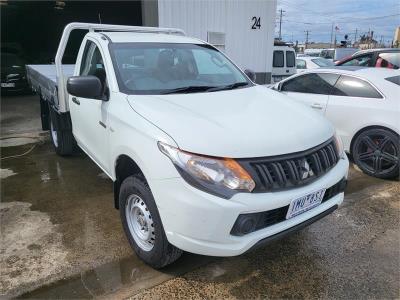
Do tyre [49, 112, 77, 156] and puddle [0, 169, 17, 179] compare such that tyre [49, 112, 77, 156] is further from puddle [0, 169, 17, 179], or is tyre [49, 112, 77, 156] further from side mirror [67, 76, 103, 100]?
side mirror [67, 76, 103, 100]

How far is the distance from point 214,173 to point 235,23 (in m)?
9.49

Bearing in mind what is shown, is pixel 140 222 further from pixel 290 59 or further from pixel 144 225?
pixel 290 59

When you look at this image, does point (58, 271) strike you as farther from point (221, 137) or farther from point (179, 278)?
point (221, 137)

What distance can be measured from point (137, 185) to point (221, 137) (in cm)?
76

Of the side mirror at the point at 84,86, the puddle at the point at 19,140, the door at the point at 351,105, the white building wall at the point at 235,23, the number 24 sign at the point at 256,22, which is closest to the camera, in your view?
the side mirror at the point at 84,86

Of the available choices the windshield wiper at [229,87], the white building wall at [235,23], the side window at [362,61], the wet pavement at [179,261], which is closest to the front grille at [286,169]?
the wet pavement at [179,261]

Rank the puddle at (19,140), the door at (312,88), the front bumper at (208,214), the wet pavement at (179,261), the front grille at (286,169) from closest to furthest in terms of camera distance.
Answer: the front bumper at (208,214)
the front grille at (286,169)
the wet pavement at (179,261)
the door at (312,88)
the puddle at (19,140)

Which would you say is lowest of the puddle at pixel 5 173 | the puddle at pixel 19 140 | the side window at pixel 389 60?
the puddle at pixel 19 140

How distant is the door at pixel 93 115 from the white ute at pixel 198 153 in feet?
0.07

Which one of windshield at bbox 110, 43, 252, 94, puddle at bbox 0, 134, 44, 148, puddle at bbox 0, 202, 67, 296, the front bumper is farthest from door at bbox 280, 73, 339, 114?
puddle at bbox 0, 134, 44, 148

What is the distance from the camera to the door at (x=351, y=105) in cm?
506

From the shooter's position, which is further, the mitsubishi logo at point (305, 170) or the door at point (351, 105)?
the door at point (351, 105)

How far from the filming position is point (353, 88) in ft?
17.7

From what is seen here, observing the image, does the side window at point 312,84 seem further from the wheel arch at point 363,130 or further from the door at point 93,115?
the door at point 93,115
